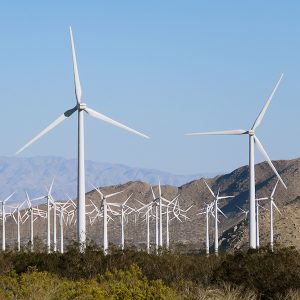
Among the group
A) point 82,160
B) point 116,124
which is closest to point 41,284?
point 82,160

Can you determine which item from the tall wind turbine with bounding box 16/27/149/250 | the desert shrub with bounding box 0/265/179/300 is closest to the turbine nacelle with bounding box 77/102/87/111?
the tall wind turbine with bounding box 16/27/149/250

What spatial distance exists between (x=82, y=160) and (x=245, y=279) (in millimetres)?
15342

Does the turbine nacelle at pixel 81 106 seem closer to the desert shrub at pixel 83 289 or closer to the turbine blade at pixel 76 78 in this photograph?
the turbine blade at pixel 76 78

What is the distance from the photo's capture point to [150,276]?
37.1 meters

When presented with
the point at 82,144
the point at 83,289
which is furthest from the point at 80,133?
the point at 83,289

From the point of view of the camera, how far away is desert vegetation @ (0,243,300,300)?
27.3 m

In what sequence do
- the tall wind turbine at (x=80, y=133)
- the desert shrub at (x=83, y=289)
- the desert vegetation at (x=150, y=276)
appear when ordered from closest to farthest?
the desert shrub at (x=83, y=289) < the desert vegetation at (x=150, y=276) < the tall wind turbine at (x=80, y=133)

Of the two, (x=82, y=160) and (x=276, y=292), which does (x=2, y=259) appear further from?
(x=276, y=292)

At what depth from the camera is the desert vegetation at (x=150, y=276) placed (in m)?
27.3

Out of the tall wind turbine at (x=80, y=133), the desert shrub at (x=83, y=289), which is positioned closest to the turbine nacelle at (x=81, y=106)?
the tall wind turbine at (x=80, y=133)

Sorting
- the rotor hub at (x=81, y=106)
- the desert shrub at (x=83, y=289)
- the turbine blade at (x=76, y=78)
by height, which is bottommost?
the desert shrub at (x=83, y=289)

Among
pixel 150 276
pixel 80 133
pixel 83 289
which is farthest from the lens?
pixel 80 133

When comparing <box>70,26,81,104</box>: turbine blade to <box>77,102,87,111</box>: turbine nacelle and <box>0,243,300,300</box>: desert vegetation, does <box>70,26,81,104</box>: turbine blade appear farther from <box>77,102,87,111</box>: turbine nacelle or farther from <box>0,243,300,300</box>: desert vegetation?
<box>0,243,300,300</box>: desert vegetation

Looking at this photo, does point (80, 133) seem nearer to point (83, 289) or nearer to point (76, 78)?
point (76, 78)
